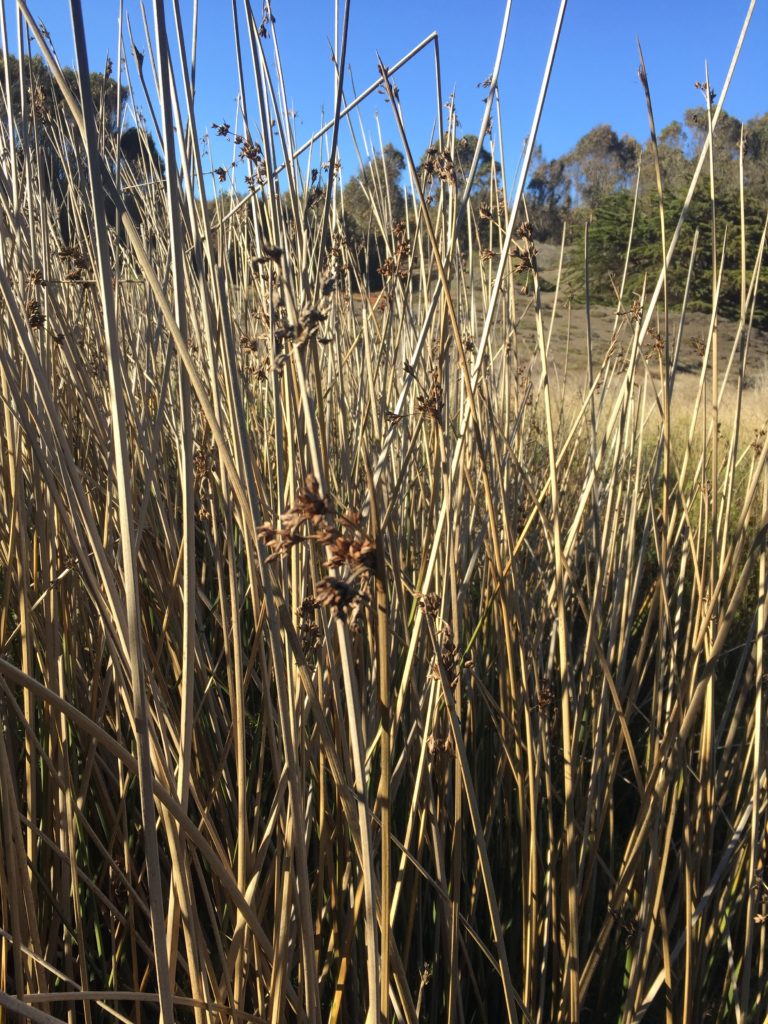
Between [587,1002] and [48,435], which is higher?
[48,435]

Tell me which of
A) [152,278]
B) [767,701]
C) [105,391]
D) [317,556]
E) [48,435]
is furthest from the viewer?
[105,391]

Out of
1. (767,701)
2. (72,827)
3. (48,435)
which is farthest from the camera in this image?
(767,701)

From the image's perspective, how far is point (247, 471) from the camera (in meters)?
0.49

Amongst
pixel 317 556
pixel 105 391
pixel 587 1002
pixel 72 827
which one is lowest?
pixel 587 1002

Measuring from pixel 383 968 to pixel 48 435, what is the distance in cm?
50

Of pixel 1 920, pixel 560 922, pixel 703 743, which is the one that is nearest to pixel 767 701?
pixel 703 743

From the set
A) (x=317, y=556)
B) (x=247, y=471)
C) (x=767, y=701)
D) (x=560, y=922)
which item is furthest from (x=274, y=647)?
(x=767, y=701)

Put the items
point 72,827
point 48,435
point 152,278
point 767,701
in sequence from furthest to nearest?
point 767,701 → point 72,827 → point 48,435 → point 152,278

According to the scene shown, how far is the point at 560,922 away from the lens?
0.89 m

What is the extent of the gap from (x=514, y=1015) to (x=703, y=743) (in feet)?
1.26

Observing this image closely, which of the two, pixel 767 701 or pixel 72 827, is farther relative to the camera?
pixel 767 701

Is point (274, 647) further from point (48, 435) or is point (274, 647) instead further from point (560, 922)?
point (560, 922)

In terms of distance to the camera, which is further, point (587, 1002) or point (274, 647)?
point (587, 1002)

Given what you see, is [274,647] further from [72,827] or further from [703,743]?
[703,743]
